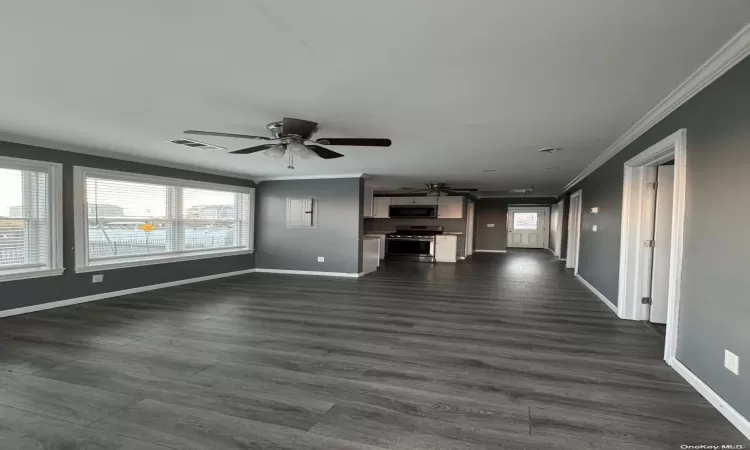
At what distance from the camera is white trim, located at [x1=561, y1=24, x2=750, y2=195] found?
1.97 m

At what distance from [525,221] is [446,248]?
6.49 meters

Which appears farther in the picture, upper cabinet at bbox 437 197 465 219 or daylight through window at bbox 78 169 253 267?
upper cabinet at bbox 437 197 465 219

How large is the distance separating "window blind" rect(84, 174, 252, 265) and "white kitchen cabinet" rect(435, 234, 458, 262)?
531 centimetres

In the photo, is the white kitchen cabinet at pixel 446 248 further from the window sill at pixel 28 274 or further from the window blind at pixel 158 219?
the window sill at pixel 28 274

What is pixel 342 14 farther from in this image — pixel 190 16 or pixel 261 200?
pixel 261 200

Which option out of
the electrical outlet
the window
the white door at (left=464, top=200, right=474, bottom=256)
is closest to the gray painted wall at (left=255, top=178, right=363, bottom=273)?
the white door at (left=464, top=200, right=474, bottom=256)

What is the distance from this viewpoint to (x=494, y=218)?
1404 centimetres

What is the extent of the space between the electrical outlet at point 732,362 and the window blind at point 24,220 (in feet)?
22.2

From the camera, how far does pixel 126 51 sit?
213 cm

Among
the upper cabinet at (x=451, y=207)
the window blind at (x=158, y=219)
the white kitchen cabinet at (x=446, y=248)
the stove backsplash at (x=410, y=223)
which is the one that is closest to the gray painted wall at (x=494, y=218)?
the stove backsplash at (x=410, y=223)

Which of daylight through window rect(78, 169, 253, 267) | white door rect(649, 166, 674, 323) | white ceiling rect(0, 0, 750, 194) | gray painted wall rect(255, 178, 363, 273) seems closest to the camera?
white ceiling rect(0, 0, 750, 194)

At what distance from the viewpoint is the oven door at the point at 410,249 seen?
10.6 metres

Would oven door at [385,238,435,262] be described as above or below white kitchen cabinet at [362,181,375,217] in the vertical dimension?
below

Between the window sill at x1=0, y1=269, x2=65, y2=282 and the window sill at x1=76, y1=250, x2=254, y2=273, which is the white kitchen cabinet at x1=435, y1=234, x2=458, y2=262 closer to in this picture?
the window sill at x1=76, y1=250, x2=254, y2=273
